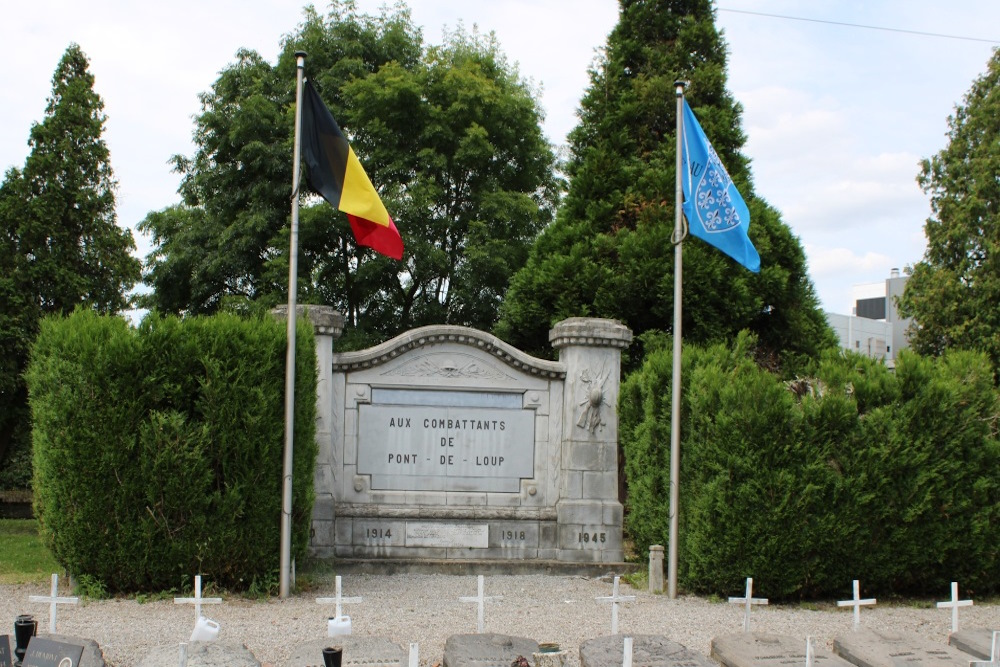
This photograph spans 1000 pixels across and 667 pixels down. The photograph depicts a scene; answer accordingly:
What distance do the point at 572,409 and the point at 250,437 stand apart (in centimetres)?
421

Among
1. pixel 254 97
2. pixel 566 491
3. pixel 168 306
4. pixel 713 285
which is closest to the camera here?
pixel 566 491

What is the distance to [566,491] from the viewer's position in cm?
1143

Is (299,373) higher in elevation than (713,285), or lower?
lower

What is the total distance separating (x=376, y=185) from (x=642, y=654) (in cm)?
1501

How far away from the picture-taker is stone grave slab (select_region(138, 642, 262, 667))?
5.89 meters

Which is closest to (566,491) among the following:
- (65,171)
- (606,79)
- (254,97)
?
(606,79)

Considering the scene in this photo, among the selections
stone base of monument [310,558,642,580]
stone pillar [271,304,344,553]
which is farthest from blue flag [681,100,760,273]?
stone pillar [271,304,344,553]

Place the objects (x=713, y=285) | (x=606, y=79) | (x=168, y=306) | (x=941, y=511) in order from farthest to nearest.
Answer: (x=168, y=306), (x=606, y=79), (x=713, y=285), (x=941, y=511)

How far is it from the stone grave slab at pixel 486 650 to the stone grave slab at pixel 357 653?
345 mm

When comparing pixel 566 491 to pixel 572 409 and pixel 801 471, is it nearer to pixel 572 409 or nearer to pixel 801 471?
pixel 572 409

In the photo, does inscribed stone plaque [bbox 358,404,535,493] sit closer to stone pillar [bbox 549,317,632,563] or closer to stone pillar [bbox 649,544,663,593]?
stone pillar [bbox 549,317,632,563]

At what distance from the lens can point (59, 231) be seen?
16031 mm

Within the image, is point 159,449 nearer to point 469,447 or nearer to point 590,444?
point 469,447

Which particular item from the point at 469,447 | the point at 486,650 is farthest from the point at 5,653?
the point at 469,447
